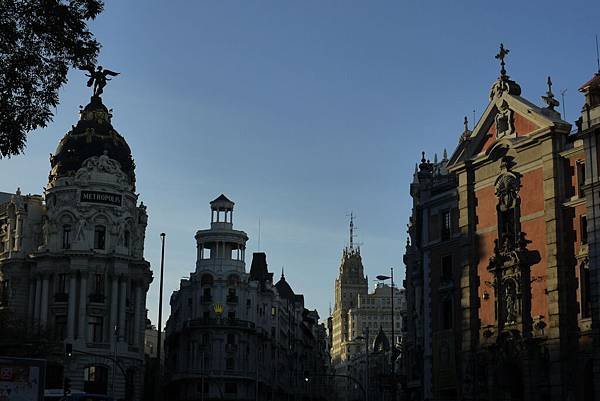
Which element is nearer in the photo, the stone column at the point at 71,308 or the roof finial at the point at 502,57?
the roof finial at the point at 502,57

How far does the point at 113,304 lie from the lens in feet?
309

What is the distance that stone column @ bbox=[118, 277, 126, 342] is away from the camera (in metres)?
94.2

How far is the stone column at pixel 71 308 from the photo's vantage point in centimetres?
9177

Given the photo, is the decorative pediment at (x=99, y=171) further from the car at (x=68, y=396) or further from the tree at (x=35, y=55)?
the tree at (x=35, y=55)

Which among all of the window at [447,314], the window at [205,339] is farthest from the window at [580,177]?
the window at [205,339]

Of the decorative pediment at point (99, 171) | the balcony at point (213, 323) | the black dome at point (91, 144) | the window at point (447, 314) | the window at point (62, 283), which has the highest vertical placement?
the black dome at point (91, 144)

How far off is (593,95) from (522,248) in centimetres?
974

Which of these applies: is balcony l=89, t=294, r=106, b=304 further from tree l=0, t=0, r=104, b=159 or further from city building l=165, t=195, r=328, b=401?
tree l=0, t=0, r=104, b=159

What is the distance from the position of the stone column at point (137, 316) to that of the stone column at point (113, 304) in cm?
322

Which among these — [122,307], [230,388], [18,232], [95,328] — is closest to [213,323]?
[230,388]

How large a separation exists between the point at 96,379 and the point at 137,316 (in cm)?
791

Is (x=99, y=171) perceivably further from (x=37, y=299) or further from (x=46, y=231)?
(x=37, y=299)

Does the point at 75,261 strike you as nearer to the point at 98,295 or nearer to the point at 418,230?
the point at 98,295

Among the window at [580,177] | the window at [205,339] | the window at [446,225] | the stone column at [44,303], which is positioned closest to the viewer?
the window at [580,177]
